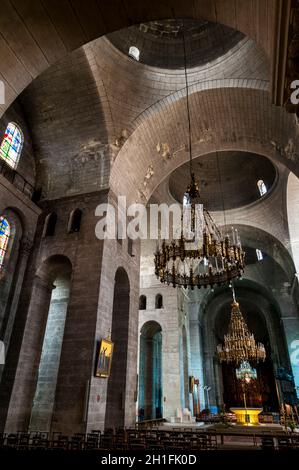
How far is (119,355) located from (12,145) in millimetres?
8463

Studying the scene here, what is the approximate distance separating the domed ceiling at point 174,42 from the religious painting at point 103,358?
982 centimetres

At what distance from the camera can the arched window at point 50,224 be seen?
10.9 m

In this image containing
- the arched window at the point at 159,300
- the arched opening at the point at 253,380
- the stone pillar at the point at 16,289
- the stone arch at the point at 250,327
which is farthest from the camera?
the arched opening at the point at 253,380

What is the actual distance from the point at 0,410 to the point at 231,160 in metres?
16.0

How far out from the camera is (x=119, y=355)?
10.1 metres

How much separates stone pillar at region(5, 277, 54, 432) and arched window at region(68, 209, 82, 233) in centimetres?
210

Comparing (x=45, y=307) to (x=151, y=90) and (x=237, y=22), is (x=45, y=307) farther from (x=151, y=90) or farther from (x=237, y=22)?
(x=237, y=22)

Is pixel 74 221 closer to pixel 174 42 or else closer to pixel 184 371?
pixel 174 42

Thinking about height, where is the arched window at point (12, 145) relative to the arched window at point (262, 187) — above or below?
below

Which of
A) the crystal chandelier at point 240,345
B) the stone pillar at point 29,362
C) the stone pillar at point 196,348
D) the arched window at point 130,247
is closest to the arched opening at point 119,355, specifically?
the arched window at point 130,247

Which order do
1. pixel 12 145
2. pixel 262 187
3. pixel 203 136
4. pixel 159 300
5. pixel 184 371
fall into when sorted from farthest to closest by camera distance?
pixel 159 300
pixel 184 371
pixel 262 187
pixel 203 136
pixel 12 145

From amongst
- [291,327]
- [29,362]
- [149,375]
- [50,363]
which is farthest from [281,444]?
[291,327]

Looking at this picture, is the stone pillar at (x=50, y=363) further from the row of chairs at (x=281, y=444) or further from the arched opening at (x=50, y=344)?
the row of chairs at (x=281, y=444)

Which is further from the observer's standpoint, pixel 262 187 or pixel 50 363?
pixel 262 187
